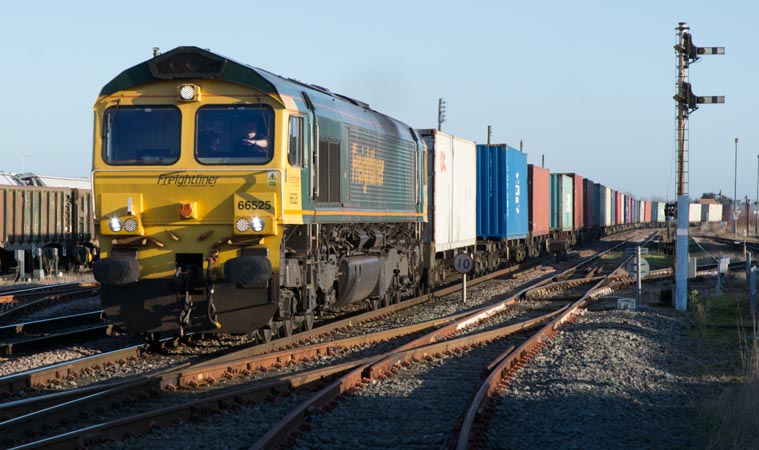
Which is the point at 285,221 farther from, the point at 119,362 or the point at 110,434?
the point at 110,434

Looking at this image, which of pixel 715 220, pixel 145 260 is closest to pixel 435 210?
pixel 145 260

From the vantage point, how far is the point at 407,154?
18578mm

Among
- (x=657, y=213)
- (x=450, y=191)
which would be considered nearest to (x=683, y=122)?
(x=450, y=191)

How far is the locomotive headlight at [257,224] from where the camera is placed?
1140 centimetres

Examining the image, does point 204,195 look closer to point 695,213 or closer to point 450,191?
point 450,191

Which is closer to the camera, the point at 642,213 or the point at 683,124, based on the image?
the point at 683,124

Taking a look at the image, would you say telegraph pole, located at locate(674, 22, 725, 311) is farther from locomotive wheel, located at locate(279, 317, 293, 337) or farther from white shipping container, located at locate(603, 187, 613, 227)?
white shipping container, located at locate(603, 187, 613, 227)

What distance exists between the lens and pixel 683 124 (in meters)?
18.5

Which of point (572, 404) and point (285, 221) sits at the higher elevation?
point (285, 221)

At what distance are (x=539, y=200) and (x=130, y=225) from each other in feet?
79.4

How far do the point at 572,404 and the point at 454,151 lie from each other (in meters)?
15.0

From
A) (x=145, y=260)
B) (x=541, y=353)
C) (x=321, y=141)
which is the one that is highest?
(x=321, y=141)

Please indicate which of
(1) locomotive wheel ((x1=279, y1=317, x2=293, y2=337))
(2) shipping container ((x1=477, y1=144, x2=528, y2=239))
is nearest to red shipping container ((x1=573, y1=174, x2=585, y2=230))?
(2) shipping container ((x1=477, y1=144, x2=528, y2=239))

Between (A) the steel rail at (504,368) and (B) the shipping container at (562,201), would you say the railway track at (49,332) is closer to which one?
(A) the steel rail at (504,368)
